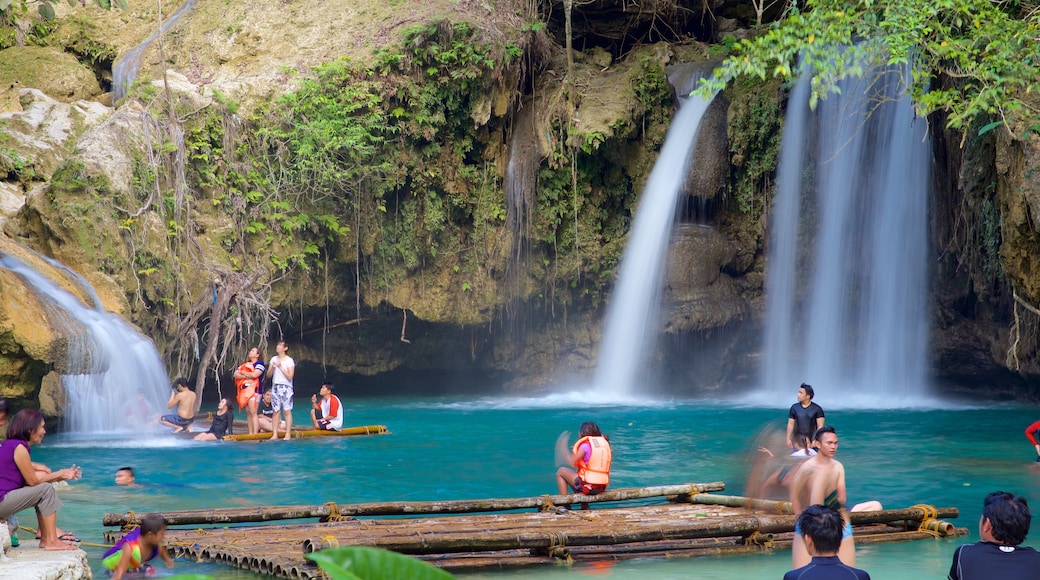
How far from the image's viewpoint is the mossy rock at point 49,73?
20.4 meters

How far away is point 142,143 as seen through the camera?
60.2 ft

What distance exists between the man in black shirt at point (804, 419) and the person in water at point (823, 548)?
6.86 metres

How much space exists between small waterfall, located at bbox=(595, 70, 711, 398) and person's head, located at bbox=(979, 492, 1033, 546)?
16785mm

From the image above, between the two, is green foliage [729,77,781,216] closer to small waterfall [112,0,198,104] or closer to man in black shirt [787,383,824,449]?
man in black shirt [787,383,824,449]

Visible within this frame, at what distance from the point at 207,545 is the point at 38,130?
13080 millimetres

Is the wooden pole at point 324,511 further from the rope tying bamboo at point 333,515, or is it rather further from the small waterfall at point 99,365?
the small waterfall at point 99,365

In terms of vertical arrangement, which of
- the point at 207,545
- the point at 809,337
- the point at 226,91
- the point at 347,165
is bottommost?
the point at 207,545

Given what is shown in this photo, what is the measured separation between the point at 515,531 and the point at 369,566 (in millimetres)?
6724

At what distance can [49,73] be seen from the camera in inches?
810

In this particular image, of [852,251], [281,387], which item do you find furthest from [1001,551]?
[852,251]

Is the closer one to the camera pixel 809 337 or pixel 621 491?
pixel 621 491

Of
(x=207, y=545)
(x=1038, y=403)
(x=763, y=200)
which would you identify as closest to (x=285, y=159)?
(x=763, y=200)

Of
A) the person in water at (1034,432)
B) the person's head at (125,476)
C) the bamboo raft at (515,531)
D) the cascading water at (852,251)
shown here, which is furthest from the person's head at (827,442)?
the cascading water at (852,251)

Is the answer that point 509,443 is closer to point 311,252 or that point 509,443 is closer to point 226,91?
point 311,252
